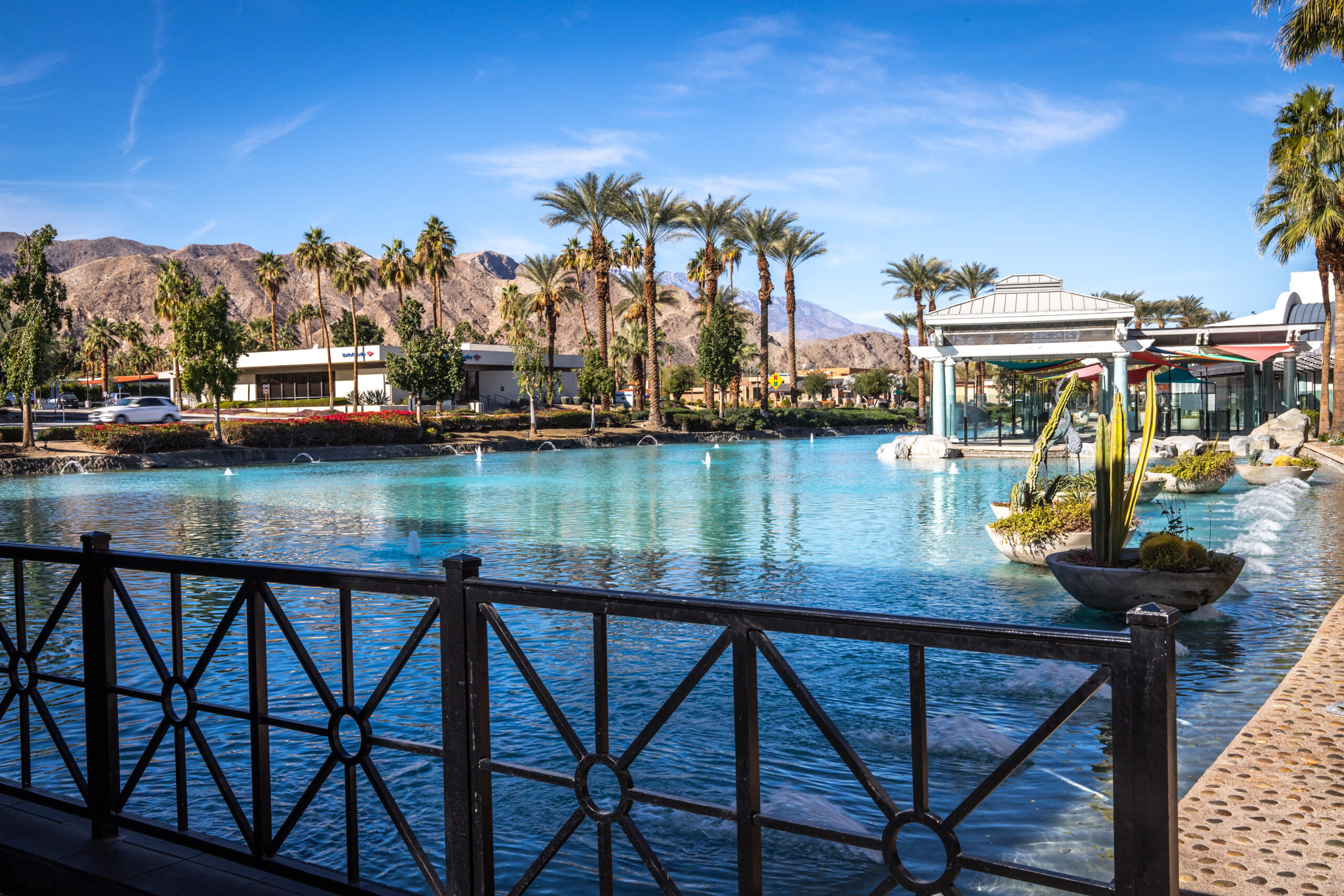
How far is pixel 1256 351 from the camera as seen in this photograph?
36.4 meters

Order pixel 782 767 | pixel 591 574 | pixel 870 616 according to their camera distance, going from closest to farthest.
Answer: pixel 870 616 < pixel 782 767 < pixel 591 574

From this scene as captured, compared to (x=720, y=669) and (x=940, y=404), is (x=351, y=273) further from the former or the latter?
(x=720, y=669)

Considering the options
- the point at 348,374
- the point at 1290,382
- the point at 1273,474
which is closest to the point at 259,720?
the point at 1273,474

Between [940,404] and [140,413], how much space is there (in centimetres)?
3499

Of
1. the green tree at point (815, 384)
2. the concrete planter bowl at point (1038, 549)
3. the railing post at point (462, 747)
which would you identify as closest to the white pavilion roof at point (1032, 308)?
the concrete planter bowl at point (1038, 549)

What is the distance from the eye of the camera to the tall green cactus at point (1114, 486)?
8.37m

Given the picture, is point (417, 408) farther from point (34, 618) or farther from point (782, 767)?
point (782, 767)

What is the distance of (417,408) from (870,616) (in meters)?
49.0

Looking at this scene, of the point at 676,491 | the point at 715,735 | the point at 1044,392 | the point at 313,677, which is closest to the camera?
the point at 313,677

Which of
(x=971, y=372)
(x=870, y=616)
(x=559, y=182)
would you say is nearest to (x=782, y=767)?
(x=870, y=616)

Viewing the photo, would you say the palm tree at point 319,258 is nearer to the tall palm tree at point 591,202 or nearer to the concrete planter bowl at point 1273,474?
the tall palm tree at point 591,202

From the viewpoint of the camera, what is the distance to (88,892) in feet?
11.0

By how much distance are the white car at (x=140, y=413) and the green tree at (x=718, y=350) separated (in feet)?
92.7

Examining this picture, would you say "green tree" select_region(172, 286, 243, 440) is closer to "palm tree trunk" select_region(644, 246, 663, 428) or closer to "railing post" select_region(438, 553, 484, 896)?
"palm tree trunk" select_region(644, 246, 663, 428)
